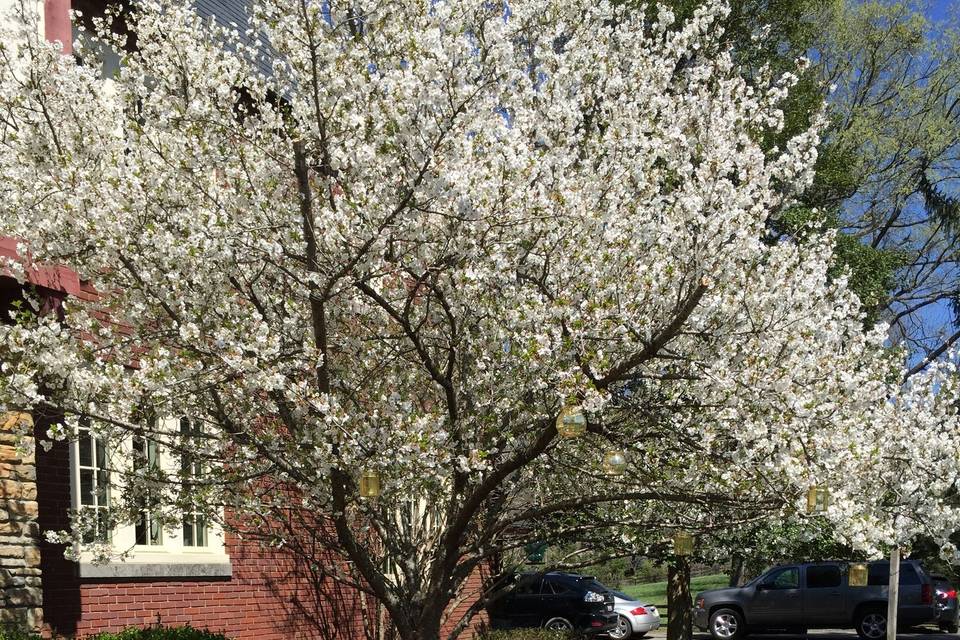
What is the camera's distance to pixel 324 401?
7.08m

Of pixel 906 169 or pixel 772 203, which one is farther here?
pixel 906 169

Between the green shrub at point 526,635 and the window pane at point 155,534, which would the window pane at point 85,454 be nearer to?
the window pane at point 155,534

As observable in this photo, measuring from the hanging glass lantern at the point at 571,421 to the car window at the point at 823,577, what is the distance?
16.7 meters

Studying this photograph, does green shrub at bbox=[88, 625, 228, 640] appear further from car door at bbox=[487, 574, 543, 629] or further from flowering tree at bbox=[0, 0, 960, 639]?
car door at bbox=[487, 574, 543, 629]

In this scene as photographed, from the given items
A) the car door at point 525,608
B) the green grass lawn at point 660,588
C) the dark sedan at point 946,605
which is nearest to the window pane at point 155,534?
the car door at point 525,608

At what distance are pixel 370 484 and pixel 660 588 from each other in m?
33.1

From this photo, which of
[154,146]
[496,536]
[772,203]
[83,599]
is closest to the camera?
[154,146]

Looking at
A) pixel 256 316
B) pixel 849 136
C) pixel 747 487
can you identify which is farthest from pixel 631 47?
pixel 849 136

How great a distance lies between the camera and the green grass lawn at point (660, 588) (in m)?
36.7

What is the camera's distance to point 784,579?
2247cm

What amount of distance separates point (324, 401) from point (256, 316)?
74 cm

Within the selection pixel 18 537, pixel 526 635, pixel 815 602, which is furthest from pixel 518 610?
pixel 18 537

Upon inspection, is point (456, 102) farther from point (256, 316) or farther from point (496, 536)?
point (496, 536)

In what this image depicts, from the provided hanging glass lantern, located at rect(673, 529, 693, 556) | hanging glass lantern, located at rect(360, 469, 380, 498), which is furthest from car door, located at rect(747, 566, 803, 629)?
hanging glass lantern, located at rect(360, 469, 380, 498)
